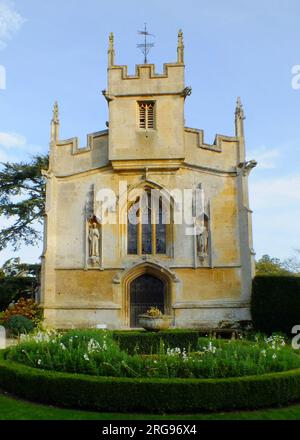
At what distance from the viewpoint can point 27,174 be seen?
100 ft

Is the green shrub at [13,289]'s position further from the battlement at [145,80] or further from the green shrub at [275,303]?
the green shrub at [275,303]

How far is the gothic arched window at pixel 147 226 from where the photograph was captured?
2161 cm

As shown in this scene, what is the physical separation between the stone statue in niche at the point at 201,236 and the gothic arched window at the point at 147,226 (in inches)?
58.4

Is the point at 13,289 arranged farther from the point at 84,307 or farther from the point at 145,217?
the point at 145,217

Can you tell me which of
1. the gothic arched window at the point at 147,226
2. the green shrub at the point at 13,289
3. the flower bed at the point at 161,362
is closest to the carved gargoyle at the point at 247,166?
the gothic arched window at the point at 147,226

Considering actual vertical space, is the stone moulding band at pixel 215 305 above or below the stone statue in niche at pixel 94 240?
below

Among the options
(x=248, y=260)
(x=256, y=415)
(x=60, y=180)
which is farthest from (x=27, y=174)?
(x=256, y=415)

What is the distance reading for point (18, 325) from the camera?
18969 millimetres

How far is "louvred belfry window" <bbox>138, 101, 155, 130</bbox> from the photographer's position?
2230 cm

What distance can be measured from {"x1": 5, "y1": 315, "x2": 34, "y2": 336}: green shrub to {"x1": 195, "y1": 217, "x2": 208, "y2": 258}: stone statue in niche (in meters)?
7.73

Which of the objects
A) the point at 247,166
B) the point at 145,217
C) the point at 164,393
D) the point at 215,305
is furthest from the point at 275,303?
the point at 164,393

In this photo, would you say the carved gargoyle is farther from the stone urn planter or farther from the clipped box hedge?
the clipped box hedge

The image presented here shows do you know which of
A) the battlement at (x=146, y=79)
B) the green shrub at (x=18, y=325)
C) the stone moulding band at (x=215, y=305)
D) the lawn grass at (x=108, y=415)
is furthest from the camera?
the battlement at (x=146, y=79)

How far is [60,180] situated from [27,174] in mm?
9151
